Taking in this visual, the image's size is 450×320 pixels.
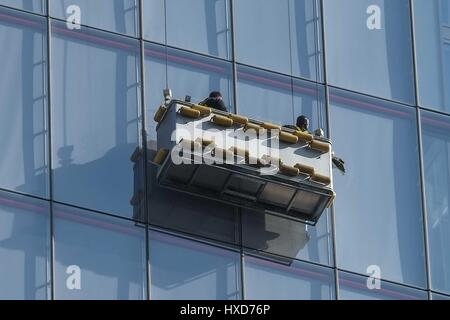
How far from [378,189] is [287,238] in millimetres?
2573

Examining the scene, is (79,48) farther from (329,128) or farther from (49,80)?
(329,128)

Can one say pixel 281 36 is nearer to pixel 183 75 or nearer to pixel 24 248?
pixel 183 75

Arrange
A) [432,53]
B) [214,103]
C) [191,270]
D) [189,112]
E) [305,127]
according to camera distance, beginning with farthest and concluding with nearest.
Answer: [432,53] < [305,127] < [214,103] < [191,270] < [189,112]

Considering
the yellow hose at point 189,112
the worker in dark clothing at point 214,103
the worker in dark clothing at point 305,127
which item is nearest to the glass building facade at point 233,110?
the worker in dark clothing at point 305,127

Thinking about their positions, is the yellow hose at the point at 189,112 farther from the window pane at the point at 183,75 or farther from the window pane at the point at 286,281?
the window pane at the point at 286,281

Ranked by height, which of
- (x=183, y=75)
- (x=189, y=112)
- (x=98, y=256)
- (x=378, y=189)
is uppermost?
(x=183, y=75)

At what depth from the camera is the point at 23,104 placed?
168ft

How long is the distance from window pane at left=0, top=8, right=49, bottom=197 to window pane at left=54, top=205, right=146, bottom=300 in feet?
2.88

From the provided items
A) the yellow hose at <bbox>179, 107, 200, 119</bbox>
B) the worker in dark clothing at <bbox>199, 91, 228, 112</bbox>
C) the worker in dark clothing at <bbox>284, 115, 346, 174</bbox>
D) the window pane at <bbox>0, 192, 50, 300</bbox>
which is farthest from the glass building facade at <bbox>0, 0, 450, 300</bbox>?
the yellow hose at <bbox>179, 107, 200, 119</bbox>

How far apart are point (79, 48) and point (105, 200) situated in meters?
3.09

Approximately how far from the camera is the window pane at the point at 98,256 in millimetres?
50062

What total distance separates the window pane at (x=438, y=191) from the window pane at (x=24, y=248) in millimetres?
7922

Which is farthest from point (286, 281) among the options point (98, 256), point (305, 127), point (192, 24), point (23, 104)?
point (23, 104)

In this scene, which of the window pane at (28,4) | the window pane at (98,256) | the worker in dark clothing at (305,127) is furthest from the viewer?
the worker in dark clothing at (305,127)
